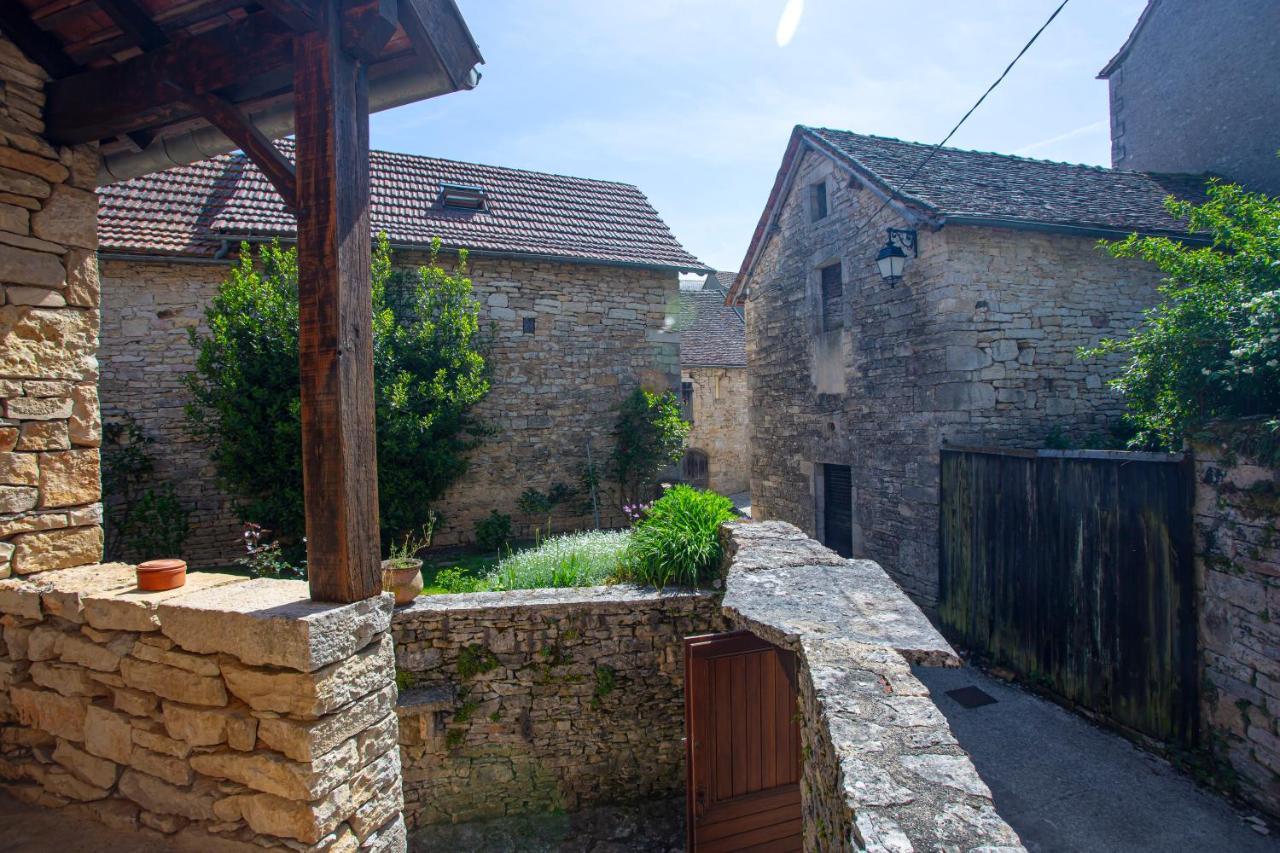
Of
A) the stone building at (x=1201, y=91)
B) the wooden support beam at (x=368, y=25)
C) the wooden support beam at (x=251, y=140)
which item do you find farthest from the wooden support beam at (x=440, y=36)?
the stone building at (x=1201, y=91)

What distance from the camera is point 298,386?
845 centimetres

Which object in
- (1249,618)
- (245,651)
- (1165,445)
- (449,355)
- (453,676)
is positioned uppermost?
(449,355)

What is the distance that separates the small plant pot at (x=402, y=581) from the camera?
17.7ft

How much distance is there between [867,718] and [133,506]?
956 cm

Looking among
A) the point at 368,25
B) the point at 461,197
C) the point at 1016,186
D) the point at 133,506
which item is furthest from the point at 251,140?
the point at 1016,186

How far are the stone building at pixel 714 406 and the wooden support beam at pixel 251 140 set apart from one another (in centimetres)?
1548

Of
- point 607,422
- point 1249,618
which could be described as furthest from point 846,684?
point 607,422

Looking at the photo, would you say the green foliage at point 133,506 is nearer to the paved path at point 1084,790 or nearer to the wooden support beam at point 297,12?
the wooden support beam at point 297,12

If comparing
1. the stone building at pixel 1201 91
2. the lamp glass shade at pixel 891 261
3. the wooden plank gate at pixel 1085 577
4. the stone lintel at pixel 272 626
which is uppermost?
the stone building at pixel 1201 91

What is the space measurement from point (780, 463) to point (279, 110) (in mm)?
9837

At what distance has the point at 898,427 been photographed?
28.2 feet

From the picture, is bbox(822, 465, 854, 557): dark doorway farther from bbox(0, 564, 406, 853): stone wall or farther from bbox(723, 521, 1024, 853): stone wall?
bbox(0, 564, 406, 853): stone wall

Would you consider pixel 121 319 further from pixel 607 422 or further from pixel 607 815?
pixel 607 815

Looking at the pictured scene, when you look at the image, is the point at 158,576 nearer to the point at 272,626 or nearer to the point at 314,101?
the point at 272,626
